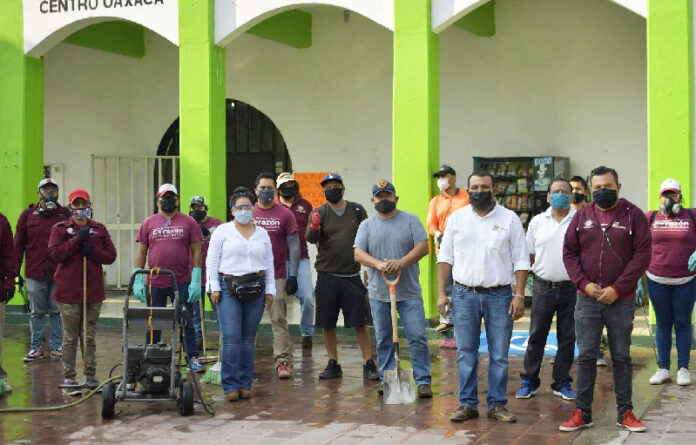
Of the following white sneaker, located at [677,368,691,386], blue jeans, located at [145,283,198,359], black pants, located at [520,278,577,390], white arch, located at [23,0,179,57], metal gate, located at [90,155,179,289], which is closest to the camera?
black pants, located at [520,278,577,390]

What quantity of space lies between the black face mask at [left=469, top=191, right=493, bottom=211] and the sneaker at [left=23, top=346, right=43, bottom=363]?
6.01 m

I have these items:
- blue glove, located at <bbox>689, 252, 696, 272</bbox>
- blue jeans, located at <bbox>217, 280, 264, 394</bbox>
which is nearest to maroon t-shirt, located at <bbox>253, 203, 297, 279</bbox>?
blue jeans, located at <bbox>217, 280, 264, 394</bbox>

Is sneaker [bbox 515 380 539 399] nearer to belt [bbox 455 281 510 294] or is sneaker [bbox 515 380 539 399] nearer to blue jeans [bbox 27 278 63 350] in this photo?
belt [bbox 455 281 510 294]

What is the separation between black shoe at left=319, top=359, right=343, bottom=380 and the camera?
1023 cm

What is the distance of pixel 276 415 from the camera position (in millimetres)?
8625

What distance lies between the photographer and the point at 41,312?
12.0 m

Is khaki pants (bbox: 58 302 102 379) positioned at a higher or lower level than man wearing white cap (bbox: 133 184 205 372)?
lower

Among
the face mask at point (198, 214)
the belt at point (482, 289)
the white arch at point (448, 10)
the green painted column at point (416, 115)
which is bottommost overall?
the belt at point (482, 289)

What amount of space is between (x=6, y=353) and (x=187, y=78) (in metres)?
4.42

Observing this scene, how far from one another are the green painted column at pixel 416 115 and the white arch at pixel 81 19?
3366 mm

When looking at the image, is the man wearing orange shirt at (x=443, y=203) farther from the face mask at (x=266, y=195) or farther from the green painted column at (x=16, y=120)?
the green painted column at (x=16, y=120)

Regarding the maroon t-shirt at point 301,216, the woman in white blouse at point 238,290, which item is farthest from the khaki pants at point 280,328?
the maroon t-shirt at point 301,216

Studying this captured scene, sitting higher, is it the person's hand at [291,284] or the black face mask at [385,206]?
the black face mask at [385,206]

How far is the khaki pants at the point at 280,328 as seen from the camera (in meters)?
10.4
